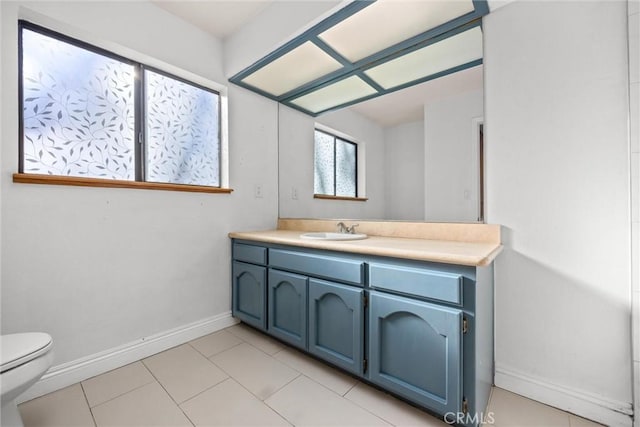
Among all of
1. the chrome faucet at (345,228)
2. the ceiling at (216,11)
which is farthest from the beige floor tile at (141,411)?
the ceiling at (216,11)

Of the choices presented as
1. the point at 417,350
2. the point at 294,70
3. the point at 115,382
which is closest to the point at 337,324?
the point at 417,350

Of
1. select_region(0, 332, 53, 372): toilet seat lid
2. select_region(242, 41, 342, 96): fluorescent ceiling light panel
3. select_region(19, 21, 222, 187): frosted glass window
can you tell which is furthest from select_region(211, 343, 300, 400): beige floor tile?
select_region(242, 41, 342, 96): fluorescent ceiling light panel

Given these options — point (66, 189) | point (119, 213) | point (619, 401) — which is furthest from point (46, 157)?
point (619, 401)

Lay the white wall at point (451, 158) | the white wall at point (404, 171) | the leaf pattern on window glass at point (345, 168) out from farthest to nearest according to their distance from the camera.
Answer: the leaf pattern on window glass at point (345, 168) < the white wall at point (404, 171) < the white wall at point (451, 158)

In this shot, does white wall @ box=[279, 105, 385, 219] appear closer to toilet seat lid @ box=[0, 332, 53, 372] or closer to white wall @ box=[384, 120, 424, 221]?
white wall @ box=[384, 120, 424, 221]

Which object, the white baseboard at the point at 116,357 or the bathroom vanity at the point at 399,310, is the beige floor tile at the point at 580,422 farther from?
the white baseboard at the point at 116,357

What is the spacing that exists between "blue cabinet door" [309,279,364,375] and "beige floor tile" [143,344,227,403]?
590 millimetres

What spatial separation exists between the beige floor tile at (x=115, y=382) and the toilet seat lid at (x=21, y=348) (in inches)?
17.3

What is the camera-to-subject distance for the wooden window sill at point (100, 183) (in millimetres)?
1309

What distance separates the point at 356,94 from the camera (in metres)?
2.08

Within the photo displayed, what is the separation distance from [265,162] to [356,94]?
0.97m

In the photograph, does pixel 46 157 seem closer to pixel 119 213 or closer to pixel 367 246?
pixel 119 213

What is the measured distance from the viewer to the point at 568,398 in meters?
1.24

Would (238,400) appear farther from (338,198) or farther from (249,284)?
(338,198)
